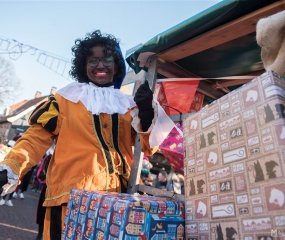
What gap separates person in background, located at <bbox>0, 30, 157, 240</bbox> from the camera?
64.2 inches

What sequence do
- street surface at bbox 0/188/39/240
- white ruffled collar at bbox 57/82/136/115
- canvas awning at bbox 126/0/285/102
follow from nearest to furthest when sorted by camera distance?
1. canvas awning at bbox 126/0/285/102
2. white ruffled collar at bbox 57/82/136/115
3. street surface at bbox 0/188/39/240

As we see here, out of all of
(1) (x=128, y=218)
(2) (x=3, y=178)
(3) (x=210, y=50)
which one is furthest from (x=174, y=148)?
(1) (x=128, y=218)

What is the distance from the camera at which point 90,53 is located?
2.16 m

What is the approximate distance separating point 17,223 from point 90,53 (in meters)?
4.47

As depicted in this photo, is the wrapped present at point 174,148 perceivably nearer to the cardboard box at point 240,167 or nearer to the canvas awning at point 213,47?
the canvas awning at point 213,47

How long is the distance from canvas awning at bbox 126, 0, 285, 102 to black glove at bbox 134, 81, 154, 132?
38 centimetres

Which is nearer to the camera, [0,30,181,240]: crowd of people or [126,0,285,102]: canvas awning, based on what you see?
[126,0,285,102]: canvas awning

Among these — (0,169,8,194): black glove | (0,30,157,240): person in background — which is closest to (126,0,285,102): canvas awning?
(0,30,157,240): person in background

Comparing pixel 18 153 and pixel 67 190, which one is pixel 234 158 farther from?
pixel 18 153

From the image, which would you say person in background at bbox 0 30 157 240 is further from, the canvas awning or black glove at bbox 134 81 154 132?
the canvas awning

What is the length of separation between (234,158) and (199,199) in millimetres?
228

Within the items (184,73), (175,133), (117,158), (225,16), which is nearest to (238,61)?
(184,73)

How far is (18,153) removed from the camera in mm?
1652

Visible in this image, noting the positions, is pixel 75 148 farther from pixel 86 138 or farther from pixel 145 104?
pixel 145 104
